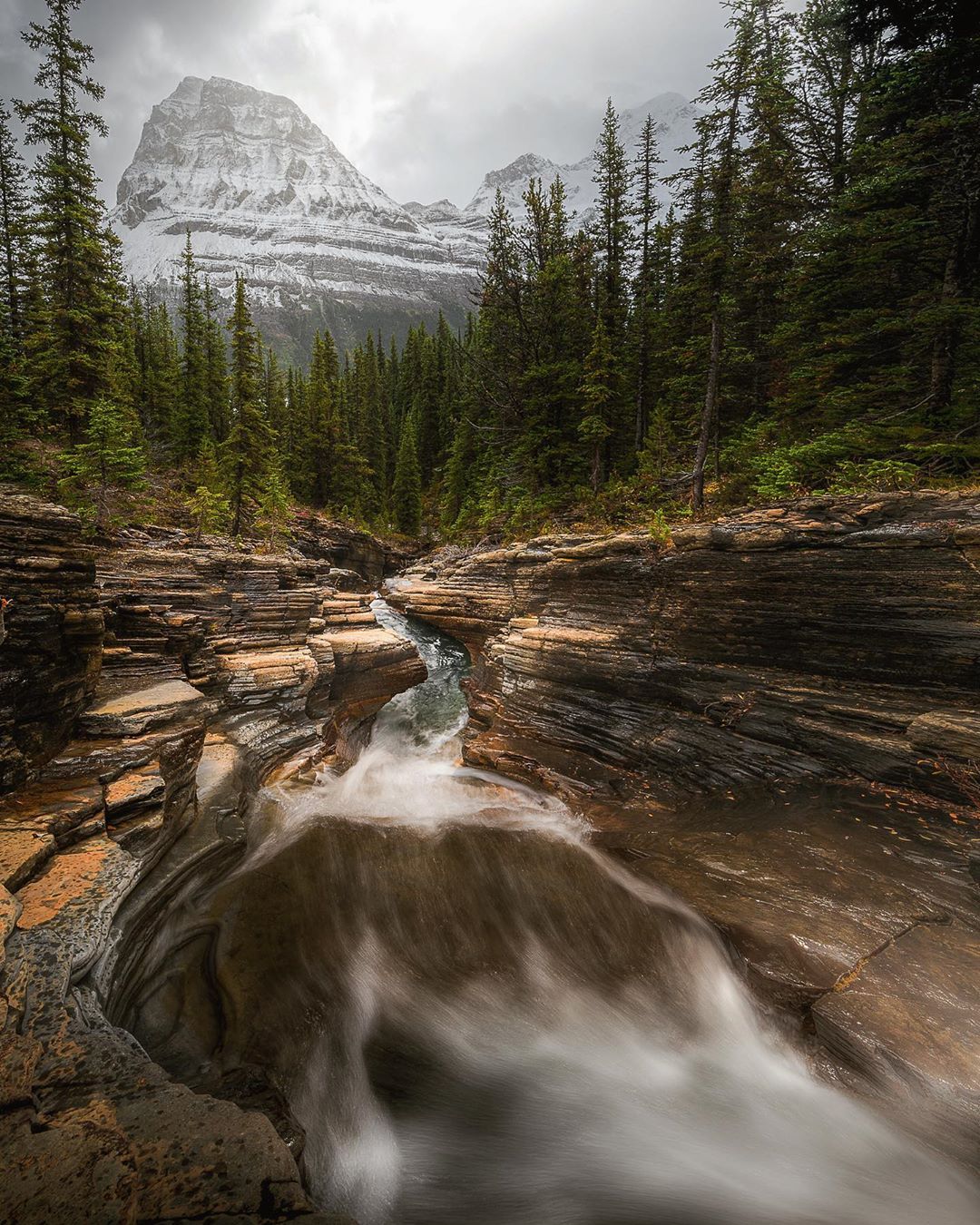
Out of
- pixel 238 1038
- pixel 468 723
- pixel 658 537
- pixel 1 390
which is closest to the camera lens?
pixel 238 1038

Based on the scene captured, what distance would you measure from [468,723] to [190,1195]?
11.3m

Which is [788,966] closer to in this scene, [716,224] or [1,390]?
[716,224]

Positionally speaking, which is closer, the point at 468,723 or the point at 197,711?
the point at 197,711

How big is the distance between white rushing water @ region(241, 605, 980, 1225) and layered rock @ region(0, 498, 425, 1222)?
213 cm

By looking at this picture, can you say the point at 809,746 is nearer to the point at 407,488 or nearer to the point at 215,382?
the point at 215,382

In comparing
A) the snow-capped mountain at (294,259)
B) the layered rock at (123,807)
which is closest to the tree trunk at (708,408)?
the layered rock at (123,807)

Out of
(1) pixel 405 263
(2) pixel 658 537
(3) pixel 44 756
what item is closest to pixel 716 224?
(2) pixel 658 537

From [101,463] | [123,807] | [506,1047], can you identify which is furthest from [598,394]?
[506,1047]

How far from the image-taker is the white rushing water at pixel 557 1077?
403cm

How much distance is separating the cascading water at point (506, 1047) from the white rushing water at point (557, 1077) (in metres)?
0.02

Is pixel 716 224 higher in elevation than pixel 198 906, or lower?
higher

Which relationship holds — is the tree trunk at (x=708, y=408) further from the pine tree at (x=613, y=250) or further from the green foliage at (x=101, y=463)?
the green foliage at (x=101, y=463)

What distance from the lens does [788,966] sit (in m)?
5.45

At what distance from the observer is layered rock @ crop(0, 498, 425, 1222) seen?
2.31 m
